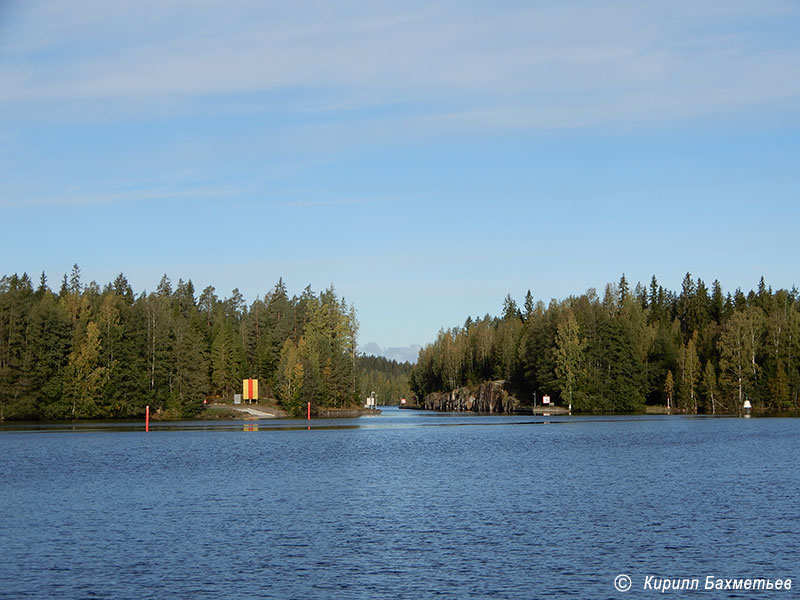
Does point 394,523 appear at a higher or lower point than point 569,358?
lower

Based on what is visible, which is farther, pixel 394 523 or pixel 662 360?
pixel 662 360

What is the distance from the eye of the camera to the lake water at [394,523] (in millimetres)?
25391

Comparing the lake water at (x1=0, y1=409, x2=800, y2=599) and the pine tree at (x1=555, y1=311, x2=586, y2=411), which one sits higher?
the pine tree at (x1=555, y1=311, x2=586, y2=411)

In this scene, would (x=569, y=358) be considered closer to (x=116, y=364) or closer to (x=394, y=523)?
(x=116, y=364)

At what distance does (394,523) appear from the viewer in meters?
34.9

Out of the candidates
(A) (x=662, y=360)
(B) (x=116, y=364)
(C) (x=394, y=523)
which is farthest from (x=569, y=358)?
(C) (x=394, y=523)

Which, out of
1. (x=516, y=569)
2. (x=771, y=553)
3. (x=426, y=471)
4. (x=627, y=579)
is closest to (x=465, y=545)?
(x=516, y=569)

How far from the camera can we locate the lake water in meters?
25.4

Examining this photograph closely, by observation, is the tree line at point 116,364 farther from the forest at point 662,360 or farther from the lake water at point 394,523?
the lake water at point 394,523

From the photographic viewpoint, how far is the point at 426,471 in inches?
2131

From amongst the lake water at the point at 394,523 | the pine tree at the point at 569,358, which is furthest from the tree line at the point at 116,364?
the lake water at the point at 394,523

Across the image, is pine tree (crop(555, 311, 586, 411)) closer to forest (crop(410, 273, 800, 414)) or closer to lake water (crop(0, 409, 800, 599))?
forest (crop(410, 273, 800, 414))

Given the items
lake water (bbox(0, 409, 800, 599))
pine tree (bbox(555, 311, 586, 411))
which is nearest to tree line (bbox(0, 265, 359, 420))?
pine tree (bbox(555, 311, 586, 411))

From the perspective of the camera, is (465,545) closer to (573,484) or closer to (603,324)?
(573,484)
